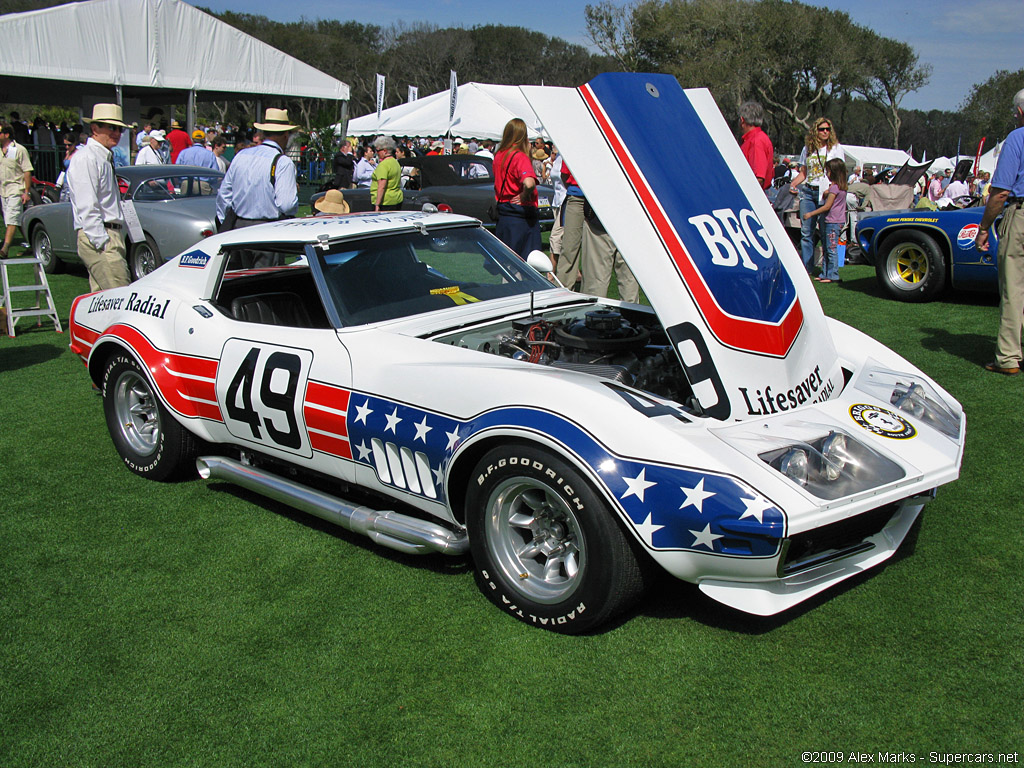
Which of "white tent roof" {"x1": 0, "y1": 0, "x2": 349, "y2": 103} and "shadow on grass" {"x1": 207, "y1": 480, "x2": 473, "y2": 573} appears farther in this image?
"white tent roof" {"x1": 0, "y1": 0, "x2": 349, "y2": 103}

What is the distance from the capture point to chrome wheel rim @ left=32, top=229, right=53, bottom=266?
36.9 feet

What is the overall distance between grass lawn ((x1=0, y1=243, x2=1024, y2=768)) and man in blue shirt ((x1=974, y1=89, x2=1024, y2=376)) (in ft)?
8.34

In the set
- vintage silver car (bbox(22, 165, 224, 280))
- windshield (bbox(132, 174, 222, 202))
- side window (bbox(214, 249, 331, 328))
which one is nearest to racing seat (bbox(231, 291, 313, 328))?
side window (bbox(214, 249, 331, 328))

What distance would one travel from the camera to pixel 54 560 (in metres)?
3.65

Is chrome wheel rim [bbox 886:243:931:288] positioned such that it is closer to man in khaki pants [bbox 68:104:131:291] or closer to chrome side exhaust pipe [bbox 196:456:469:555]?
chrome side exhaust pipe [bbox 196:456:469:555]

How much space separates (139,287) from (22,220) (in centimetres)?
859

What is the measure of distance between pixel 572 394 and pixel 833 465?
3.04 ft

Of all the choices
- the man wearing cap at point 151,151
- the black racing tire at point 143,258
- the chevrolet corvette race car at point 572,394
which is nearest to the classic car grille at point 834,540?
the chevrolet corvette race car at point 572,394

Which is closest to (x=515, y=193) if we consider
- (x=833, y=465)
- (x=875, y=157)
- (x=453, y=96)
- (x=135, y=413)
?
(x=135, y=413)

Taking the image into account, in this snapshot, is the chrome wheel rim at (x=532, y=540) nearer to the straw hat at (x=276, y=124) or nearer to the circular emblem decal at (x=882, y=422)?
the circular emblem decal at (x=882, y=422)

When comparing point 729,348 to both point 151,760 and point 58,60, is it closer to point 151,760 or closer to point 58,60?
point 151,760

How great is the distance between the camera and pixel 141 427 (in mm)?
4730

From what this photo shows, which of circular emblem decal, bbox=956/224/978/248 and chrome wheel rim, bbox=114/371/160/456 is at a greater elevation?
circular emblem decal, bbox=956/224/978/248

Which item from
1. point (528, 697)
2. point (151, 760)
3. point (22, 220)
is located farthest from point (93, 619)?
point (22, 220)
